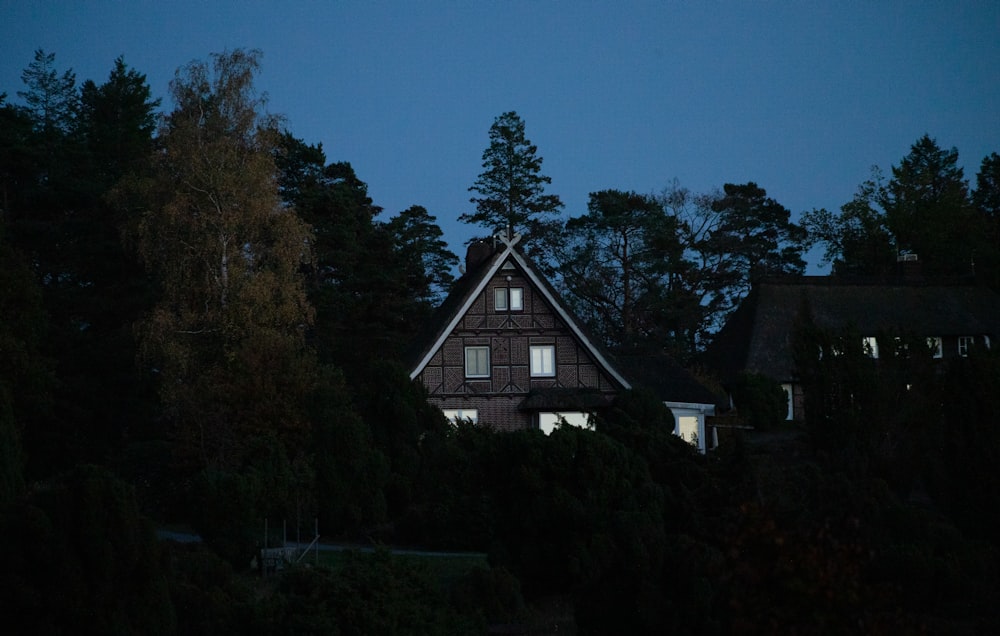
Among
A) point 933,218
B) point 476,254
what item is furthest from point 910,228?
point 476,254

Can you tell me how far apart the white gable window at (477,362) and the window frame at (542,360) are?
55.7 inches

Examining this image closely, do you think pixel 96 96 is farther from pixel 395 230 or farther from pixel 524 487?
pixel 524 487

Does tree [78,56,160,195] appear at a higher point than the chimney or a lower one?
higher

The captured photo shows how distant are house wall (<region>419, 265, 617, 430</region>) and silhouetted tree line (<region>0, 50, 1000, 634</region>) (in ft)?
12.8

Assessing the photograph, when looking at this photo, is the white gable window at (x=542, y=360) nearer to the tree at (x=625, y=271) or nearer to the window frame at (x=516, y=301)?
the window frame at (x=516, y=301)

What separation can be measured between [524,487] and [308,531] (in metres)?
9.76

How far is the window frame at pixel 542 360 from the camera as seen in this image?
1544 inches

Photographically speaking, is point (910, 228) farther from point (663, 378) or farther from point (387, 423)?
point (387, 423)

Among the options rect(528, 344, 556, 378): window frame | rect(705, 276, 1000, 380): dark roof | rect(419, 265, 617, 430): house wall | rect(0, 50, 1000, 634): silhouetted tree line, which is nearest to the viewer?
rect(0, 50, 1000, 634): silhouetted tree line

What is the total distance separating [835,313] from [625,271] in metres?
10.8

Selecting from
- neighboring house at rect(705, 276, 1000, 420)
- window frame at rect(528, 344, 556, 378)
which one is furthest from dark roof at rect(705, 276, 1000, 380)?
window frame at rect(528, 344, 556, 378)

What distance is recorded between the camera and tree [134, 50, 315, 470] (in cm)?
3281

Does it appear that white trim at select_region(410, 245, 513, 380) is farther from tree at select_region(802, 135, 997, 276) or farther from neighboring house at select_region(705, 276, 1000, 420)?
tree at select_region(802, 135, 997, 276)

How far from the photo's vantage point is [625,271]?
56250mm
